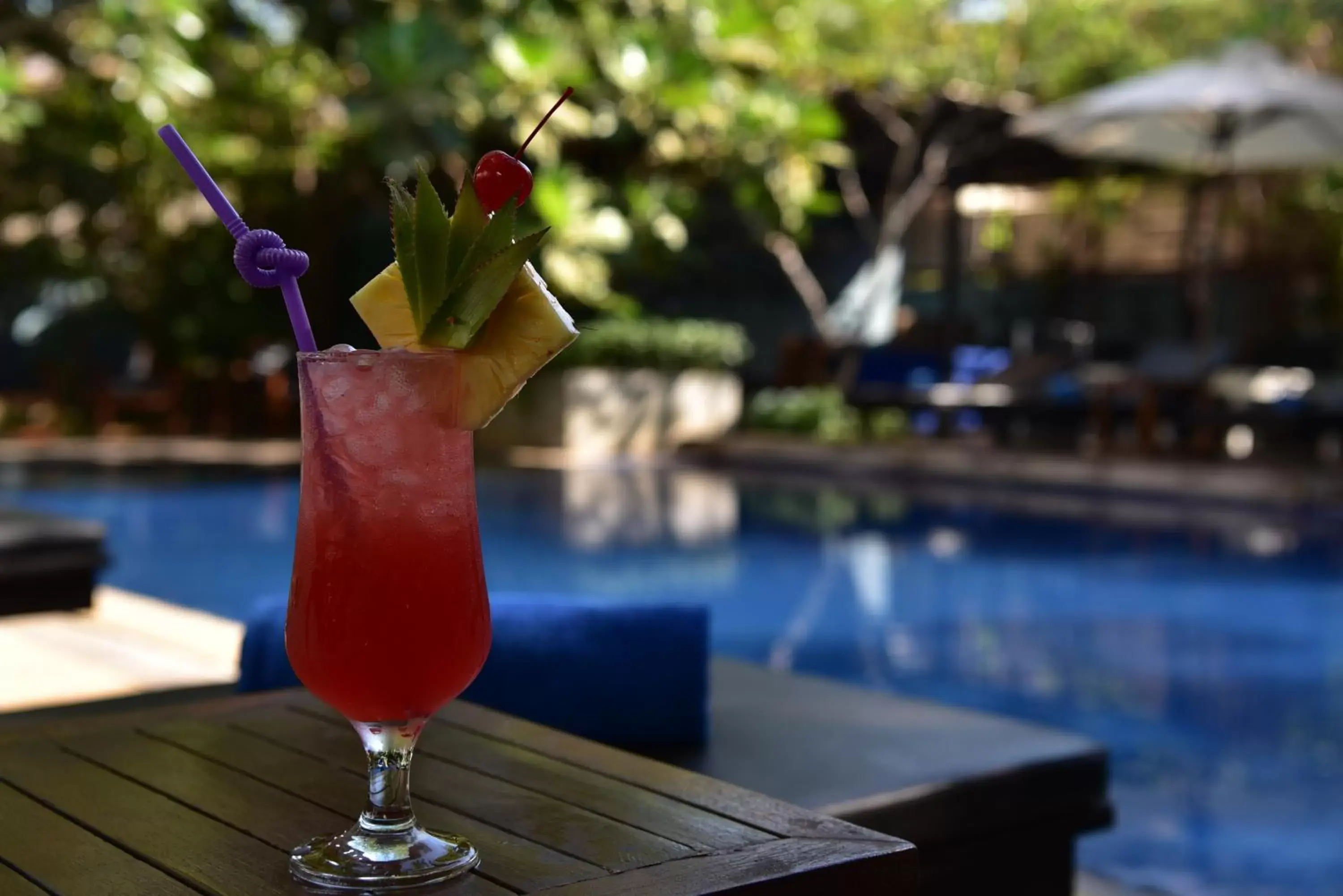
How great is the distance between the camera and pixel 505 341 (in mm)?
991

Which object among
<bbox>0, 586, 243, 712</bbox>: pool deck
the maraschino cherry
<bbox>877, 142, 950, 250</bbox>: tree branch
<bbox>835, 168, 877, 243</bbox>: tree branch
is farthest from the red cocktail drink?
<bbox>835, 168, 877, 243</bbox>: tree branch

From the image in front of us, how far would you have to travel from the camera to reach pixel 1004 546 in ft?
25.1

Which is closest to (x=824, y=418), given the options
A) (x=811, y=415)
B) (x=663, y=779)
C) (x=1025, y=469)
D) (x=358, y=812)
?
(x=811, y=415)

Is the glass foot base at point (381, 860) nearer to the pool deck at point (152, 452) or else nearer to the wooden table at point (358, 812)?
the wooden table at point (358, 812)

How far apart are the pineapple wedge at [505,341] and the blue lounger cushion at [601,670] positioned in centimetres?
90

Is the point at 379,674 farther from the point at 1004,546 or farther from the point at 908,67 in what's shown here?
the point at 908,67

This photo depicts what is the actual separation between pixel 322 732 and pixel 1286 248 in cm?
1366

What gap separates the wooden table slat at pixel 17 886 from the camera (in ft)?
3.03

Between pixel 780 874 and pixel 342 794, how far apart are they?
36 cm

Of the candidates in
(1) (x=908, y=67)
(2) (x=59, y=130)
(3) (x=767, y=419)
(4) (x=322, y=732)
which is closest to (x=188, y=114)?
(2) (x=59, y=130)

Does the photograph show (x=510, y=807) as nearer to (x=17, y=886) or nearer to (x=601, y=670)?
(x=17, y=886)

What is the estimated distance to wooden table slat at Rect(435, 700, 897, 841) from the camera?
42.9 inches

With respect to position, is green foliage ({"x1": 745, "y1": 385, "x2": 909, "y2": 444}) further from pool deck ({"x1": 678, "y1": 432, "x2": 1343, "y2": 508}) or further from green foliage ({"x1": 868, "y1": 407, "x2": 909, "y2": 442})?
pool deck ({"x1": 678, "y1": 432, "x2": 1343, "y2": 508})

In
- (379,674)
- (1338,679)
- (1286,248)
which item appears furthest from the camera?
(1286,248)
